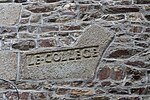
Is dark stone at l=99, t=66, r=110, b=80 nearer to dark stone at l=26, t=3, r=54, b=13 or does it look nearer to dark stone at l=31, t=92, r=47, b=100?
dark stone at l=31, t=92, r=47, b=100

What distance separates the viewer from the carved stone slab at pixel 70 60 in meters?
3.52

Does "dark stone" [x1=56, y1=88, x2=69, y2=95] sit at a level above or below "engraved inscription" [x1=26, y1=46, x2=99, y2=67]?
below

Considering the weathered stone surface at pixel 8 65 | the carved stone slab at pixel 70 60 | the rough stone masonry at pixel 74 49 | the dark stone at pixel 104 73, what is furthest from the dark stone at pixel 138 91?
the weathered stone surface at pixel 8 65

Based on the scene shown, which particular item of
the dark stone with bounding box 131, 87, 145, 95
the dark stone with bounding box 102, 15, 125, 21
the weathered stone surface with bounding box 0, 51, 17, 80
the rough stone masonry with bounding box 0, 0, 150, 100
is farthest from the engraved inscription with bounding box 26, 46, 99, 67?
the dark stone with bounding box 131, 87, 145, 95

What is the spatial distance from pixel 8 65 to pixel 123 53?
3.61 ft

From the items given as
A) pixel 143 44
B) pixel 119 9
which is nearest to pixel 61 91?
pixel 143 44

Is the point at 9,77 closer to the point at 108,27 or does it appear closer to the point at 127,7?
the point at 108,27

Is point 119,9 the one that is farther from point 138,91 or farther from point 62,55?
point 138,91

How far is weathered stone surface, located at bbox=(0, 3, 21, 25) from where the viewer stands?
12.5ft

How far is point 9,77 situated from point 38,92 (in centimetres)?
32

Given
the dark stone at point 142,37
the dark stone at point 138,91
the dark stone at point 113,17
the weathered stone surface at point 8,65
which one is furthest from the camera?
the dark stone at point 113,17

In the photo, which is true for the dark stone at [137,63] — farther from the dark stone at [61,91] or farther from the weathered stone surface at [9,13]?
the weathered stone surface at [9,13]

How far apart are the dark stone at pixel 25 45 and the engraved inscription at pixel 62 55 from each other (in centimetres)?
9

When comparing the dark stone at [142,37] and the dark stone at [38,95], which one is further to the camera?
the dark stone at [142,37]
